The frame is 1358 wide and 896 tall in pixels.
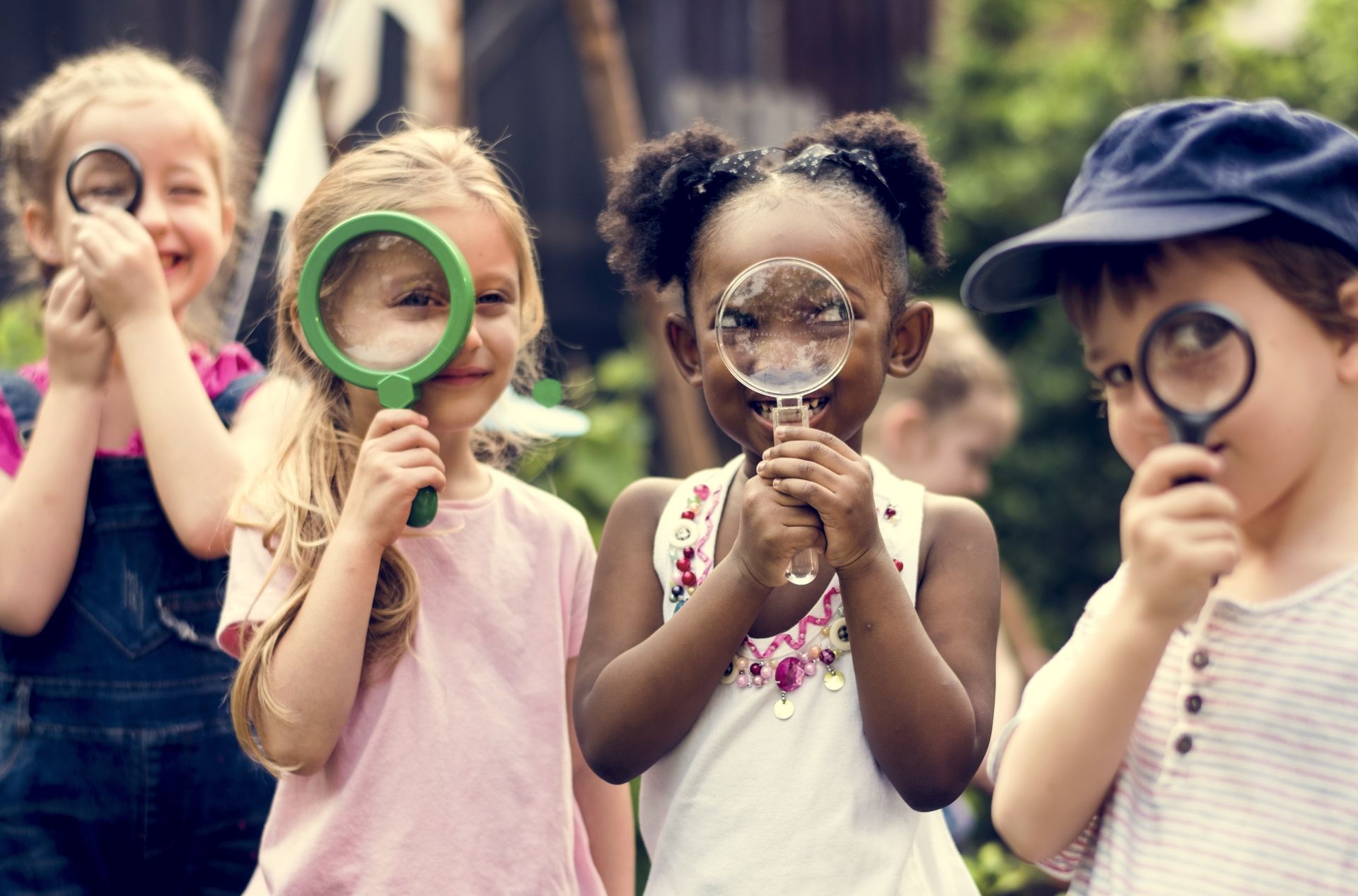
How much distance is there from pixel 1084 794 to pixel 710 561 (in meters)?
0.73

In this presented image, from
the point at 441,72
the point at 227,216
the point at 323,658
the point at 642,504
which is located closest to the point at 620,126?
the point at 441,72

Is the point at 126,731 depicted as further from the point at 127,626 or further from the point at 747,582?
the point at 747,582

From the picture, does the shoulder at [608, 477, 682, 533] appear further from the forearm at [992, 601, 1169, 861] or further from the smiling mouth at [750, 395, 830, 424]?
the forearm at [992, 601, 1169, 861]

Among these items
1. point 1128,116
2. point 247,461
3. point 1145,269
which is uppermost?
point 1128,116

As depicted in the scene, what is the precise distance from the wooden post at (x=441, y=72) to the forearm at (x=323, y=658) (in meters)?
3.46

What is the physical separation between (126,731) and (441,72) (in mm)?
3423

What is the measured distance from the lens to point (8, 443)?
2.87 m

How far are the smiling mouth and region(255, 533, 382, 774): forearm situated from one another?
68 cm

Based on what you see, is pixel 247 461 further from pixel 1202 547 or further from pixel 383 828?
pixel 1202 547

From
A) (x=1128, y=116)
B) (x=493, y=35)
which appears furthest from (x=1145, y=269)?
(x=493, y=35)

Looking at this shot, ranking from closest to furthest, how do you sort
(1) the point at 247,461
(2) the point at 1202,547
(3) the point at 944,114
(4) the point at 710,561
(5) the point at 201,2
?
(2) the point at 1202,547 → (4) the point at 710,561 → (1) the point at 247,461 → (5) the point at 201,2 → (3) the point at 944,114

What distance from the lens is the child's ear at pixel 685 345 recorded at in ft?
7.79

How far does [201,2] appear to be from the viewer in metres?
7.98

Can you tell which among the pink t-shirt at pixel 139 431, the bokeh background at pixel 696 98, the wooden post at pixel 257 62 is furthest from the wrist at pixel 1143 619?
the wooden post at pixel 257 62
